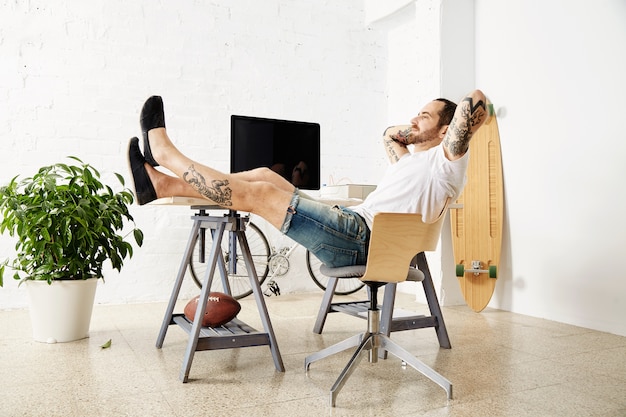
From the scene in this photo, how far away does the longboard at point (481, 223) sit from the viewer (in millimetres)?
3195

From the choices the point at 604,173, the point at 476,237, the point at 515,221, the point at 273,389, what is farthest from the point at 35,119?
the point at 604,173

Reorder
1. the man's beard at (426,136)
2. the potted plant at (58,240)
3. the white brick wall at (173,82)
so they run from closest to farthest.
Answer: the man's beard at (426,136), the potted plant at (58,240), the white brick wall at (173,82)

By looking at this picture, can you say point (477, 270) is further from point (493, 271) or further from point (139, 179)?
point (139, 179)

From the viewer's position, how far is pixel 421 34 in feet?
11.9

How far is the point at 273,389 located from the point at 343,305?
927 millimetres

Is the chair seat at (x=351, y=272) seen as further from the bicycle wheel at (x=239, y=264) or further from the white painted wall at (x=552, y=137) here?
the bicycle wheel at (x=239, y=264)

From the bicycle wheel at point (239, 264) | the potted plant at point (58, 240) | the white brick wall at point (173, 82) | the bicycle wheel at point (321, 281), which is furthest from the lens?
the bicycle wheel at point (321, 281)

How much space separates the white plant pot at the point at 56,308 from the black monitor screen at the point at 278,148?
38.5 inches

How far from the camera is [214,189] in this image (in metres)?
1.78

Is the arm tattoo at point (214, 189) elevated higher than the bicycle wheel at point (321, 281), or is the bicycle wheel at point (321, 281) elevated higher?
the arm tattoo at point (214, 189)

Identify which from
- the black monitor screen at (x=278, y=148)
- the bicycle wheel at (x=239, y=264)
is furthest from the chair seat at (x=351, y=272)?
the bicycle wheel at (x=239, y=264)

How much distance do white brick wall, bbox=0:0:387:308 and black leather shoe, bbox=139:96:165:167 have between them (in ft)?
5.74

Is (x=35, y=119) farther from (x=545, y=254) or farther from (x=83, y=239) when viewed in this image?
(x=545, y=254)

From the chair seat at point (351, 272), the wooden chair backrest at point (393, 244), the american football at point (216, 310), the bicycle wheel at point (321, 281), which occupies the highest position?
the wooden chair backrest at point (393, 244)
